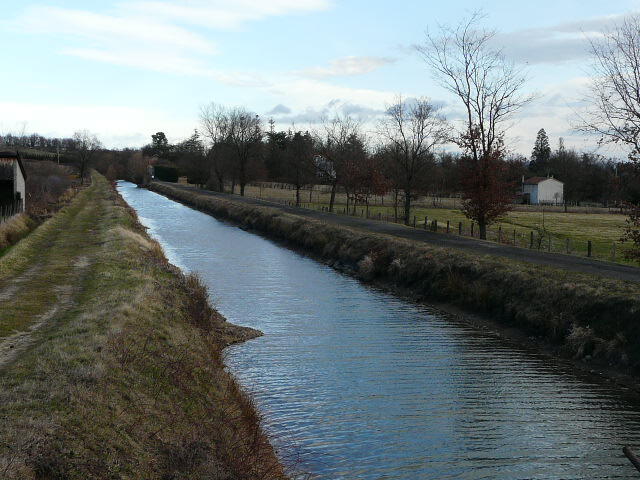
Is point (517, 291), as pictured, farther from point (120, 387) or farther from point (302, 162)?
point (302, 162)

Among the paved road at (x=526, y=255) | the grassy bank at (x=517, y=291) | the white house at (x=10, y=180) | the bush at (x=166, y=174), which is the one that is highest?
the bush at (x=166, y=174)

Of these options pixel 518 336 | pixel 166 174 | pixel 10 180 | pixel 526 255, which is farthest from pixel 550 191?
pixel 518 336

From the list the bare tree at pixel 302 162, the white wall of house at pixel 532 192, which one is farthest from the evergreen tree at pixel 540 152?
the bare tree at pixel 302 162

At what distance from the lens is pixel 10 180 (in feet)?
134

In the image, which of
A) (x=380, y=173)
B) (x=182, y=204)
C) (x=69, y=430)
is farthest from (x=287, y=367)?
(x=182, y=204)

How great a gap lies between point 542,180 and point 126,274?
10799 cm

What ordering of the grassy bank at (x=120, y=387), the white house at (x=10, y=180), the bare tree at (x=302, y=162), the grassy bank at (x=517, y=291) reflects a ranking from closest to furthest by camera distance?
1. the grassy bank at (x=120, y=387)
2. the grassy bank at (x=517, y=291)
3. the white house at (x=10, y=180)
4. the bare tree at (x=302, y=162)

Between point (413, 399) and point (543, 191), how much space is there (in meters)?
112

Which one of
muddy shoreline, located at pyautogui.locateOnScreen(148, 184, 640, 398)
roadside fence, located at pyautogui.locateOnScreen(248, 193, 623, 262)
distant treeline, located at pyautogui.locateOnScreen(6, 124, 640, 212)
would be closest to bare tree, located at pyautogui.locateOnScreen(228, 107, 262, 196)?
distant treeline, located at pyautogui.locateOnScreen(6, 124, 640, 212)

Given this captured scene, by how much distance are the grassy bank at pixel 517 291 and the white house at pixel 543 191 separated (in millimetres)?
87936

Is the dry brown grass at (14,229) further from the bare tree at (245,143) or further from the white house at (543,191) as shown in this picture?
the white house at (543,191)

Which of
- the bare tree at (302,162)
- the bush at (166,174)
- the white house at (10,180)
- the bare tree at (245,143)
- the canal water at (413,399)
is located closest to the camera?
the canal water at (413,399)

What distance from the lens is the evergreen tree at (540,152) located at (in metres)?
169

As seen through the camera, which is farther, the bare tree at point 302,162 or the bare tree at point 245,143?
the bare tree at point 245,143
